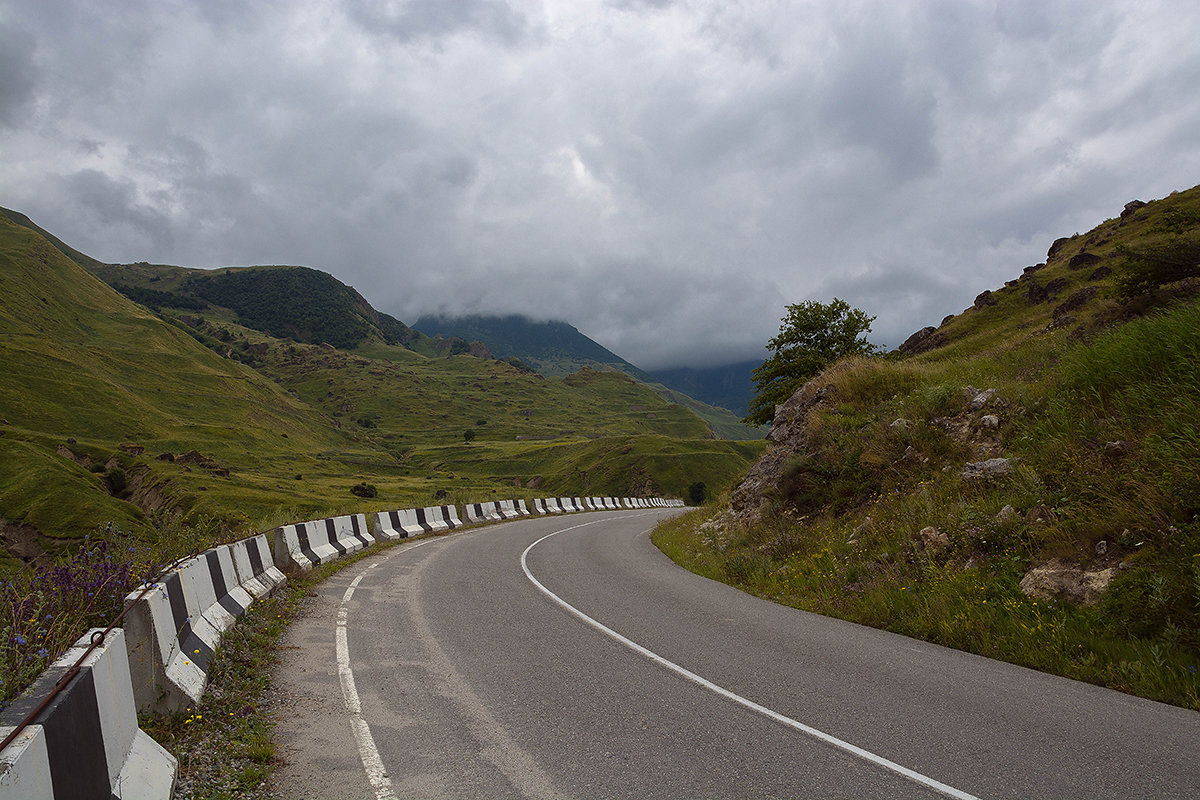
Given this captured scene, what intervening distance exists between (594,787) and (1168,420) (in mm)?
8650

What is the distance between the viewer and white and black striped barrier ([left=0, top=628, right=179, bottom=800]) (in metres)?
2.82

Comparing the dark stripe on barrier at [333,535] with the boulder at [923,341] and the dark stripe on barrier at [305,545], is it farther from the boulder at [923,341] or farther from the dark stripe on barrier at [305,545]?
the boulder at [923,341]

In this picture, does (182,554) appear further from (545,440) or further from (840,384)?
(545,440)

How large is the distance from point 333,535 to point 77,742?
12.7 m

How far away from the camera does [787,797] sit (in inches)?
153

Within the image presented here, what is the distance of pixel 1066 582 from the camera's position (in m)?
7.32

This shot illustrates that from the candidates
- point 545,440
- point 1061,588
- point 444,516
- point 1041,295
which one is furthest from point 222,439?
point 1061,588

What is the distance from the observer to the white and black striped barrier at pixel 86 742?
2.82 metres

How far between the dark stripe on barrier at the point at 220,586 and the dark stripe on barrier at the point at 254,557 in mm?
1775

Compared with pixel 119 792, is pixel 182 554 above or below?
above

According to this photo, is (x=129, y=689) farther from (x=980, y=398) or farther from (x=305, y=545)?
(x=980, y=398)

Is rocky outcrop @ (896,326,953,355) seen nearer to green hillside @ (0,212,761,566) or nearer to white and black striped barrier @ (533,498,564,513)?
green hillside @ (0,212,761,566)

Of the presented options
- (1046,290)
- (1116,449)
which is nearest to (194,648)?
(1116,449)

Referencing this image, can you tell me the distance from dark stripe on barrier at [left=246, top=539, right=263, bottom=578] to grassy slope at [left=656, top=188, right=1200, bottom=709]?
8.49 metres
